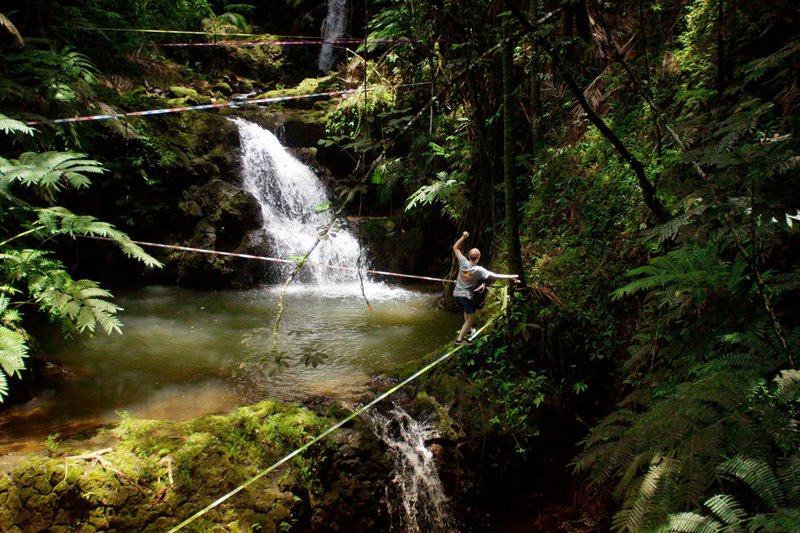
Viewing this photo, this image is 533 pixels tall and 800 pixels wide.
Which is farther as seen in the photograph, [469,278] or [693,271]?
[469,278]

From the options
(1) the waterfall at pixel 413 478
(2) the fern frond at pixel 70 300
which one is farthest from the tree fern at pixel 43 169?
(1) the waterfall at pixel 413 478

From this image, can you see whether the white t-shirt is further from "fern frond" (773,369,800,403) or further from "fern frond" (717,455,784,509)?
"fern frond" (717,455,784,509)

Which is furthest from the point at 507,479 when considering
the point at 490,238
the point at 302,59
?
the point at 302,59

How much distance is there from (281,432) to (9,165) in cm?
327

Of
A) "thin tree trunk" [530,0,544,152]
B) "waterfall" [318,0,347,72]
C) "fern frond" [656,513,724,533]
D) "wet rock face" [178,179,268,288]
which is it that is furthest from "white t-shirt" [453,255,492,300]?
"waterfall" [318,0,347,72]

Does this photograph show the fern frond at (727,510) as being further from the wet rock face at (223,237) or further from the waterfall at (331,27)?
the waterfall at (331,27)

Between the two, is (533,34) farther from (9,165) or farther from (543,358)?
(9,165)

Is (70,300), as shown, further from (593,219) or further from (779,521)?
(593,219)

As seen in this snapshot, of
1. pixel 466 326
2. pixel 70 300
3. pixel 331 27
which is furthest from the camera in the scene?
pixel 331 27

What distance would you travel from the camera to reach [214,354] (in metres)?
5.89

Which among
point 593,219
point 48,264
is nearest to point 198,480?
point 48,264

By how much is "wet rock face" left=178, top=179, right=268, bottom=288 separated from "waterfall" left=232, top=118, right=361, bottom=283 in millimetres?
421

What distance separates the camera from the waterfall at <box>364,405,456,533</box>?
3695mm

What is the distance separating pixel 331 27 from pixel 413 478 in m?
16.0
